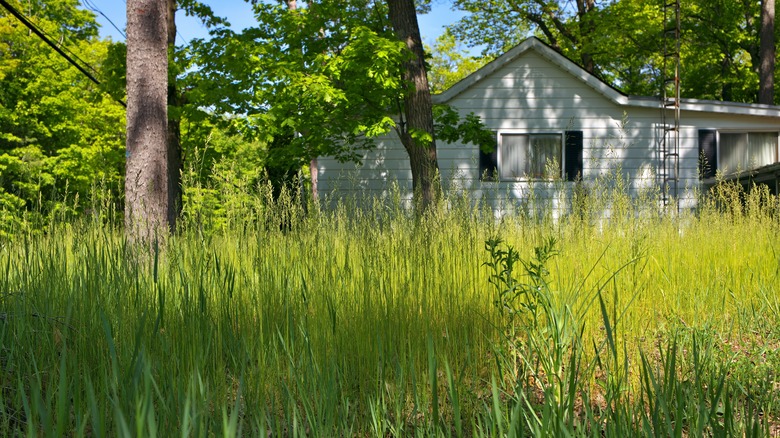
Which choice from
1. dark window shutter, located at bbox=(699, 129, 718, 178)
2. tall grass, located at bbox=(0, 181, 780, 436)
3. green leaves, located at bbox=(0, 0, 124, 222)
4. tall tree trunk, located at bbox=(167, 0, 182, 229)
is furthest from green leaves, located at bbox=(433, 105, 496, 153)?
green leaves, located at bbox=(0, 0, 124, 222)

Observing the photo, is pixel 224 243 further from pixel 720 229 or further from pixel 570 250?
pixel 720 229

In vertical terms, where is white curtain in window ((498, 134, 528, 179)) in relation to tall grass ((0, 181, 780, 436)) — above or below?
above

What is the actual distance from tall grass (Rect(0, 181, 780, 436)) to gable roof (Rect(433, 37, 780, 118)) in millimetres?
10876

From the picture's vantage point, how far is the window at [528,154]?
15898mm

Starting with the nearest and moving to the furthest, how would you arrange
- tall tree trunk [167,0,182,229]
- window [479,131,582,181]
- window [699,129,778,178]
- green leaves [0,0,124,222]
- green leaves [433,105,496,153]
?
tall tree trunk [167,0,182,229] < green leaves [433,105,496,153] < window [479,131,582,181] < window [699,129,778,178] < green leaves [0,0,124,222]

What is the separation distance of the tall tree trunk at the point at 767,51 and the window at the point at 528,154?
24.5 ft

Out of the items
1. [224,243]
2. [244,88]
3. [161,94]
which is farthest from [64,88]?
[224,243]

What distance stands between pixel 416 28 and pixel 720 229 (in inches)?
265

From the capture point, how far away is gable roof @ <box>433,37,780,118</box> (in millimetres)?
15812

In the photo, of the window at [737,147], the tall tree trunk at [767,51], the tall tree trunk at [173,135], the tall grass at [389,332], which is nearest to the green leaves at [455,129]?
the tall tree trunk at [173,135]

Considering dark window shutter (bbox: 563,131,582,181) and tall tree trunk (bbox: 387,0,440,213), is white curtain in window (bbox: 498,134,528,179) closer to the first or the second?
dark window shutter (bbox: 563,131,582,181)

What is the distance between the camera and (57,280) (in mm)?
3598

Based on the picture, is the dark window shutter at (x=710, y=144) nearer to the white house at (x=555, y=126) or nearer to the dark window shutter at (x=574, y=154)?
the white house at (x=555, y=126)

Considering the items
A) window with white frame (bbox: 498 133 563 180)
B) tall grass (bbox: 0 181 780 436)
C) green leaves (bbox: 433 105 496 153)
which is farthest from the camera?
window with white frame (bbox: 498 133 563 180)
